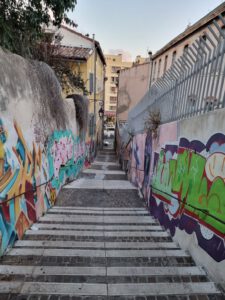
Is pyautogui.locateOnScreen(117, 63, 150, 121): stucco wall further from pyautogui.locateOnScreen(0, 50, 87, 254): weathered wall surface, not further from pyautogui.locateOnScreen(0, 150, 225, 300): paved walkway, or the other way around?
pyautogui.locateOnScreen(0, 150, 225, 300): paved walkway

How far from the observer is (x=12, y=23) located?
5.87 m

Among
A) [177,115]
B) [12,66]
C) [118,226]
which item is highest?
[12,66]

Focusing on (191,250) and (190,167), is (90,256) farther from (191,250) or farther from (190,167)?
(190,167)

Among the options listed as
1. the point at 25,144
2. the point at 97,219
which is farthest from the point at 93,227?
the point at 25,144

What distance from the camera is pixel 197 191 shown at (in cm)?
306

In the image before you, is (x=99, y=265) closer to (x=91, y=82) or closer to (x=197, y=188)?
(x=197, y=188)

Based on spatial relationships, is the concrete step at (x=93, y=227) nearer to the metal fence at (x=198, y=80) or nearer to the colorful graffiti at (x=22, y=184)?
the colorful graffiti at (x=22, y=184)

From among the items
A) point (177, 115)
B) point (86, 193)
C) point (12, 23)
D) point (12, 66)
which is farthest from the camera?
point (86, 193)

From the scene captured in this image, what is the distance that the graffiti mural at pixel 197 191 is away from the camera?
2.52 meters

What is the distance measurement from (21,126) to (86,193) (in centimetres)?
415

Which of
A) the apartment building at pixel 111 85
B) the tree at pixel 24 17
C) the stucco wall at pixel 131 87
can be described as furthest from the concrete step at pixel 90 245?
the apartment building at pixel 111 85

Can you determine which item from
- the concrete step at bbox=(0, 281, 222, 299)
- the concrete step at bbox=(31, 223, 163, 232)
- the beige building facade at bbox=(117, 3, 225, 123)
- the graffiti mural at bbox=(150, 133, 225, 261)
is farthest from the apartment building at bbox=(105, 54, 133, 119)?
the concrete step at bbox=(0, 281, 222, 299)

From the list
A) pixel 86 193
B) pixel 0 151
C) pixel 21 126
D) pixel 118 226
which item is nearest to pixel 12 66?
pixel 21 126

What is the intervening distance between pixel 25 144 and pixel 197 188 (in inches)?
117
